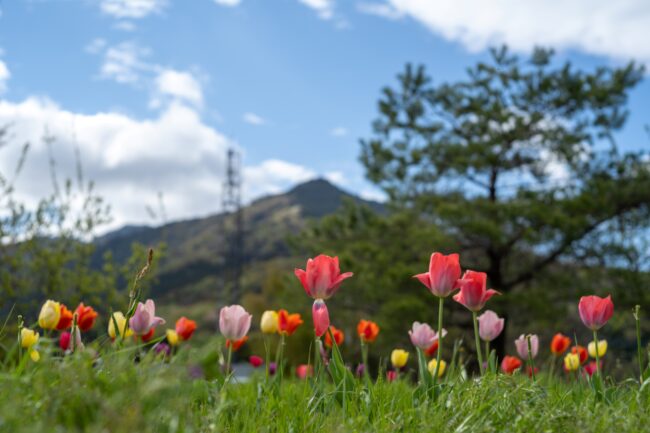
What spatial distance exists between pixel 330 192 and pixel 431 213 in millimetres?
137698

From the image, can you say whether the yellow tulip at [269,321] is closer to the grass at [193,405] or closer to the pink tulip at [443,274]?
the grass at [193,405]

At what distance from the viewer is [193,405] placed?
220 cm

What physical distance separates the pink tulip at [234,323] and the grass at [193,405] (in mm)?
262

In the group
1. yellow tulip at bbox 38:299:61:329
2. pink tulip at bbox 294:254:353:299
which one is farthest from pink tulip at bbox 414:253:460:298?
yellow tulip at bbox 38:299:61:329

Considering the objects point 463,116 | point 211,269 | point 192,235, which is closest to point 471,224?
point 463,116

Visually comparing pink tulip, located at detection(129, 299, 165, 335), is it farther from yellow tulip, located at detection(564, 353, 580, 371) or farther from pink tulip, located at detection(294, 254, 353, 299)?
yellow tulip, located at detection(564, 353, 580, 371)

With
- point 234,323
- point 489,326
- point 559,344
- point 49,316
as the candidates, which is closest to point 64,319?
point 49,316

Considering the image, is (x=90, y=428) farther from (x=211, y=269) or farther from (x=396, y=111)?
(x=211, y=269)

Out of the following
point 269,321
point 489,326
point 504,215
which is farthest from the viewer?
point 504,215

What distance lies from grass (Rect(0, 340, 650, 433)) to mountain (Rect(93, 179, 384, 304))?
40.8 meters

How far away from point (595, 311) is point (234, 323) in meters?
1.52

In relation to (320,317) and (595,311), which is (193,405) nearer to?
(320,317)

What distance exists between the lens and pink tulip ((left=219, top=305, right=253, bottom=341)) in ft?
8.85

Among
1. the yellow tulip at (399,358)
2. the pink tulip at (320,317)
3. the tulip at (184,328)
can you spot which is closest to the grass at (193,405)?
the pink tulip at (320,317)
